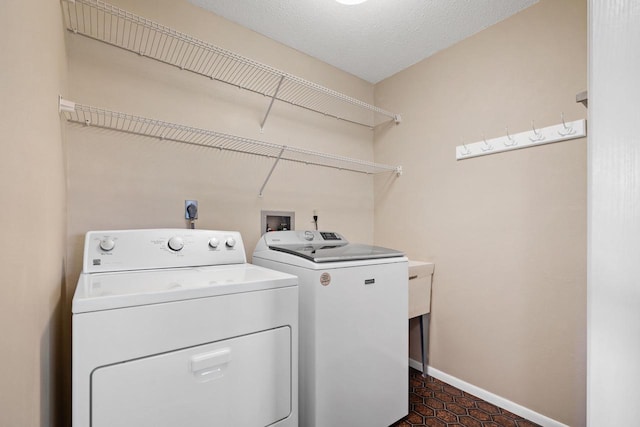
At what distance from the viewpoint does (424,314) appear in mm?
2283

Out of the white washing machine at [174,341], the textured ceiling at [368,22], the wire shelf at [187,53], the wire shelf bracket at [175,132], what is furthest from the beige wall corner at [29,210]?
the textured ceiling at [368,22]

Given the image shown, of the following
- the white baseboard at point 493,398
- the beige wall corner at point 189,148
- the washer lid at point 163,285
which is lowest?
the white baseboard at point 493,398

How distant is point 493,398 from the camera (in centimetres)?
195

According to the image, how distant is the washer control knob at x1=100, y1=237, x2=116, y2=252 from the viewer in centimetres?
133

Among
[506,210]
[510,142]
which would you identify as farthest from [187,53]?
[506,210]

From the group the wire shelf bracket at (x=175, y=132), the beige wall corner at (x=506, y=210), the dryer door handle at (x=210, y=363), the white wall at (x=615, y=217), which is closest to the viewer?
the white wall at (x=615, y=217)

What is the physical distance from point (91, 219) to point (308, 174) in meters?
1.44

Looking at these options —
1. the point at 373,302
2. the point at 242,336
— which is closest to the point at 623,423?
the point at 242,336

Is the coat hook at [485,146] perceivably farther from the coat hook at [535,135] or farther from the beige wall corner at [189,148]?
the beige wall corner at [189,148]

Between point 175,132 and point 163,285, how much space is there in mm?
1075

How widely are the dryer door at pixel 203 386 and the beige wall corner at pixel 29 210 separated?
186 millimetres

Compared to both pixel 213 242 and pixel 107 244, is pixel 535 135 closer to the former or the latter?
pixel 213 242

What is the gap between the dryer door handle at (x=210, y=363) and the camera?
1022 mm

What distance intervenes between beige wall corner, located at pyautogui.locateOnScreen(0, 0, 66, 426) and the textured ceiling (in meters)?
1.15
